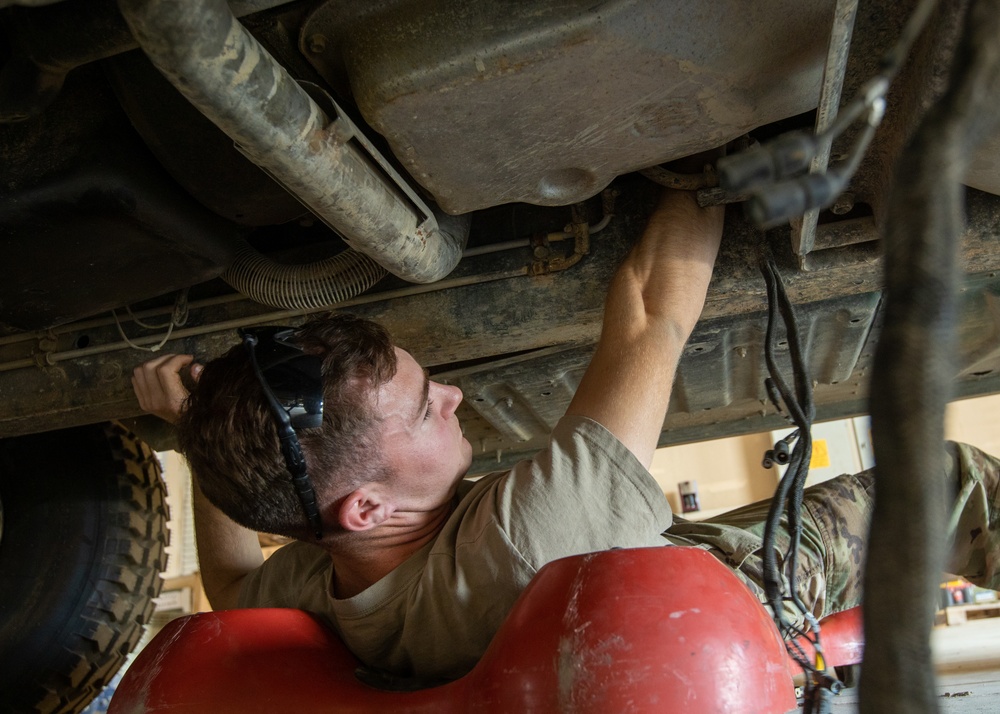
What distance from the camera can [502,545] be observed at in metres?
1.17

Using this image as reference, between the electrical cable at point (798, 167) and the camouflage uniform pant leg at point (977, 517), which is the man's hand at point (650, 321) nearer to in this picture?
the electrical cable at point (798, 167)

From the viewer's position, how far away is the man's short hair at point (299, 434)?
4.34 feet

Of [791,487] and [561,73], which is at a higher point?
[561,73]

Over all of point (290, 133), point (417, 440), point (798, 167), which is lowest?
point (417, 440)

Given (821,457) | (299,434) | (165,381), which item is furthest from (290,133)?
(821,457)

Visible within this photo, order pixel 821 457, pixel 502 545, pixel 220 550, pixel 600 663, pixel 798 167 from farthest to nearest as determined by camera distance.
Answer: pixel 821 457 → pixel 220 550 → pixel 502 545 → pixel 600 663 → pixel 798 167

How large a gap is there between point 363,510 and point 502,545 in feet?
0.96

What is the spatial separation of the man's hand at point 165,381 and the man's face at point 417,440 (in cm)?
51

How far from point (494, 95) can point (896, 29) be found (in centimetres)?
53

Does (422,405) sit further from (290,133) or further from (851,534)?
(851,534)

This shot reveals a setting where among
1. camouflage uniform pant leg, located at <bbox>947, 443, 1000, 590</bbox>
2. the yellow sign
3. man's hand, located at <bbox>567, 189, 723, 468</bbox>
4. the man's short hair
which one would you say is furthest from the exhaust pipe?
the yellow sign

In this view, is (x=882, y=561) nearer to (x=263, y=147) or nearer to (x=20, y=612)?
(x=263, y=147)

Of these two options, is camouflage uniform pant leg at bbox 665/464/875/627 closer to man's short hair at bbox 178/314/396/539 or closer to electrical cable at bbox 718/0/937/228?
man's short hair at bbox 178/314/396/539

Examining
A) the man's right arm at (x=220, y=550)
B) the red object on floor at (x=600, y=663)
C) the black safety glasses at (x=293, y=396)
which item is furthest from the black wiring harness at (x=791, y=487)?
the man's right arm at (x=220, y=550)
